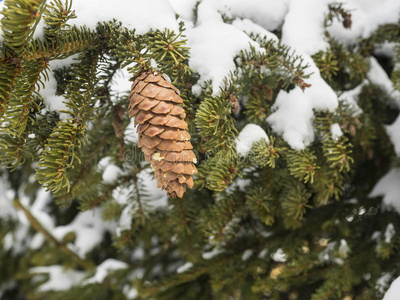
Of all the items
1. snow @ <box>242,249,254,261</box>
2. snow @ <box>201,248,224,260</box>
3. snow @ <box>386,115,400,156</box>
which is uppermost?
snow @ <box>386,115,400,156</box>

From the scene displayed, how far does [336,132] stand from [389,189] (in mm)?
525

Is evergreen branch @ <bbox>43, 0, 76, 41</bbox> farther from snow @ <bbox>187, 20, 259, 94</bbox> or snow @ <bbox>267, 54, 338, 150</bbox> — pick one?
snow @ <bbox>267, 54, 338, 150</bbox>

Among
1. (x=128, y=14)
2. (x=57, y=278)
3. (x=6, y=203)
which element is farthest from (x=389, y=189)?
(x=6, y=203)

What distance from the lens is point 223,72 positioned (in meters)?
0.86

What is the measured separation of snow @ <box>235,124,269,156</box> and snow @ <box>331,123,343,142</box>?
0.22m

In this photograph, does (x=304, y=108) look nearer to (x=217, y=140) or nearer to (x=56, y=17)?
(x=217, y=140)

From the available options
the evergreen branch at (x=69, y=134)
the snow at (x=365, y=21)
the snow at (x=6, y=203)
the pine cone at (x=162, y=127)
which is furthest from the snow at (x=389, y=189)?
the snow at (x=6, y=203)

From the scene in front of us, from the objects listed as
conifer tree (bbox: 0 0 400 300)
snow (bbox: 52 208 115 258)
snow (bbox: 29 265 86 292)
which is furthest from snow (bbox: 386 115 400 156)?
snow (bbox: 29 265 86 292)

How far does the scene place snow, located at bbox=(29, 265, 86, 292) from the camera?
2.11 m

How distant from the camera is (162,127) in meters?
0.67

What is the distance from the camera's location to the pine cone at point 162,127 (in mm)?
667

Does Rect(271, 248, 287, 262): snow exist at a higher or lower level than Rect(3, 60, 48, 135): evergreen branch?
lower

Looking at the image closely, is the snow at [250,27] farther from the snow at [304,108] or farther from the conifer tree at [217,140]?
the snow at [304,108]

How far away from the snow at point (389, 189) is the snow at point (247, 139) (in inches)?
27.9
